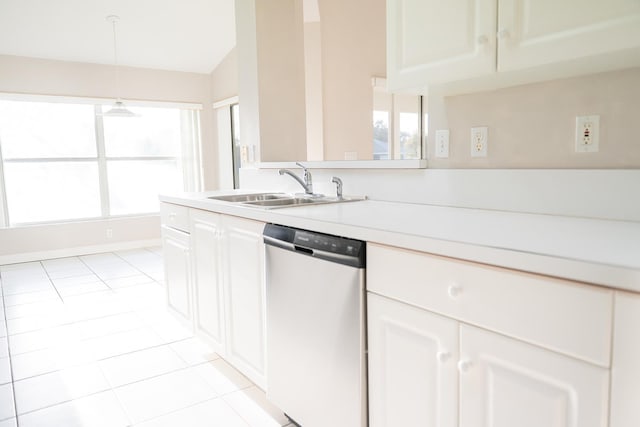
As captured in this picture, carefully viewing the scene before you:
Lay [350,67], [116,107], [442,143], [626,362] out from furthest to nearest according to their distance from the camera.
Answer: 1. [116,107]
2. [350,67]
3. [442,143]
4. [626,362]

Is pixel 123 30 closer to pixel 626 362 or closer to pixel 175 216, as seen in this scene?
pixel 175 216

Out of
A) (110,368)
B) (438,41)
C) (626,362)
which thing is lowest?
(110,368)

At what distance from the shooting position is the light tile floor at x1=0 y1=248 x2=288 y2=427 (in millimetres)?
2004

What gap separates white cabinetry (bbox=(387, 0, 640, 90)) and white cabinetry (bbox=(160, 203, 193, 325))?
162 centimetres

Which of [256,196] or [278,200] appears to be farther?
[256,196]

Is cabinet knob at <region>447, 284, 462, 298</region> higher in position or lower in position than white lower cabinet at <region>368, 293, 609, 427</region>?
higher

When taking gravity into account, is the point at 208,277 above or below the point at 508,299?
below

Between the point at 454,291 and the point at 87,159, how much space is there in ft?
18.9

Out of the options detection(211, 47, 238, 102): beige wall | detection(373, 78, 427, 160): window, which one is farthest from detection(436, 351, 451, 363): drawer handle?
detection(211, 47, 238, 102): beige wall

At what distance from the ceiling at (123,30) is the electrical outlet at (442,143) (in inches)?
148

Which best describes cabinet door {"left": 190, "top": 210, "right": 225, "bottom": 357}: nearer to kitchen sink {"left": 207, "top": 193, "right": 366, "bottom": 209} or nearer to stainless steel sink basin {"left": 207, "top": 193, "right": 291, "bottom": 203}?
kitchen sink {"left": 207, "top": 193, "right": 366, "bottom": 209}

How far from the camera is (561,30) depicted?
1258 mm

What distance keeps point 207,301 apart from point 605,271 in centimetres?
205

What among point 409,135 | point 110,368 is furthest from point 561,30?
point 110,368
